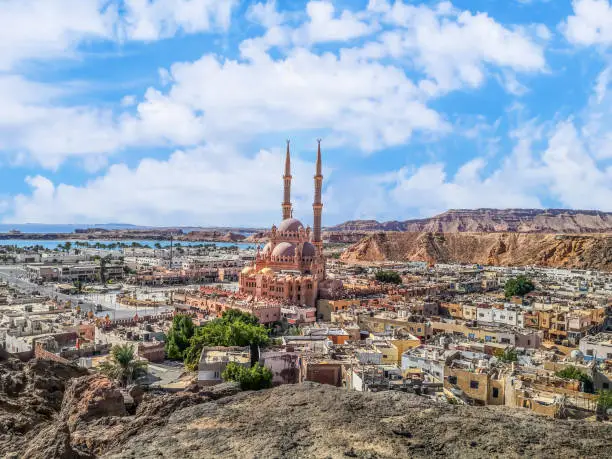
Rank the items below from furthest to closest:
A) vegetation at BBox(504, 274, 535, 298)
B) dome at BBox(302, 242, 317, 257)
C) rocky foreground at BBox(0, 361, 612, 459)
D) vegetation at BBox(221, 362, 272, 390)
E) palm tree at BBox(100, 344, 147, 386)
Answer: vegetation at BBox(504, 274, 535, 298)
dome at BBox(302, 242, 317, 257)
palm tree at BBox(100, 344, 147, 386)
vegetation at BBox(221, 362, 272, 390)
rocky foreground at BBox(0, 361, 612, 459)

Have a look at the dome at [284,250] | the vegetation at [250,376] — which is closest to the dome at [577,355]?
the vegetation at [250,376]

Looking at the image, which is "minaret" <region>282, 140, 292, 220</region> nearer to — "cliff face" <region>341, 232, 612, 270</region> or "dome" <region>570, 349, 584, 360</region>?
"dome" <region>570, 349, 584, 360</region>

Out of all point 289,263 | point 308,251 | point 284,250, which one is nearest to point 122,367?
point 289,263

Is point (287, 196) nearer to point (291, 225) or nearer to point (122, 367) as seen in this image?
point (291, 225)

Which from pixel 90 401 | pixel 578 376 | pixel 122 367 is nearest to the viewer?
pixel 90 401

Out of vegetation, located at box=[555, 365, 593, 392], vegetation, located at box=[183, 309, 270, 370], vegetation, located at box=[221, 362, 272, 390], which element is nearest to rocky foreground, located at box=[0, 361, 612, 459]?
vegetation, located at box=[221, 362, 272, 390]

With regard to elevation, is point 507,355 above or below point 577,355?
above
